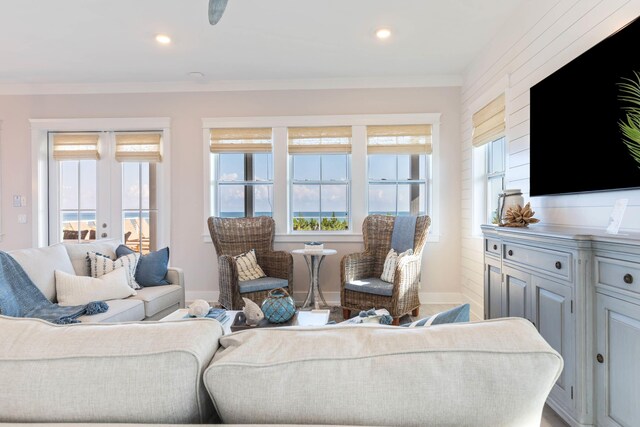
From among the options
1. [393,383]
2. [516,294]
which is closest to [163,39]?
[516,294]

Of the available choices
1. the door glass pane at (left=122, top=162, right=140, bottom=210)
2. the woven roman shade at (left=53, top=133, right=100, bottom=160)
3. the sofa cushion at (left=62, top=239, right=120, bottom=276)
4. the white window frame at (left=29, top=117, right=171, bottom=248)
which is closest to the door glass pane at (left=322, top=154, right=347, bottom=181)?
the white window frame at (left=29, top=117, right=171, bottom=248)

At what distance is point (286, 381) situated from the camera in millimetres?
641

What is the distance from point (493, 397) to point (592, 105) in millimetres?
1991

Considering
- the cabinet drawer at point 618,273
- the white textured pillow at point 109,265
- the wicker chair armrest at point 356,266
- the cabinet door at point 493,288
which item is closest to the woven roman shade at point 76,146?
the white textured pillow at point 109,265

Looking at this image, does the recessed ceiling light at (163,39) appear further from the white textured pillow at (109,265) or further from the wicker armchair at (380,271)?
the wicker armchair at (380,271)

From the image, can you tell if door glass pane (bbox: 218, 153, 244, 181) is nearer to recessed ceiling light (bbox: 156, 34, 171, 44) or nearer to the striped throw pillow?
the striped throw pillow

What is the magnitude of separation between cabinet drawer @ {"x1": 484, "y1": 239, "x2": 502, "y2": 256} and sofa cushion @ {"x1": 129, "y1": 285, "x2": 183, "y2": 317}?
2.61 meters

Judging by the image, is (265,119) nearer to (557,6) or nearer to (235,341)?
(557,6)

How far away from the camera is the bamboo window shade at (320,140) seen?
14.5 feet

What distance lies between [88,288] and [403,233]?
9.65 ft

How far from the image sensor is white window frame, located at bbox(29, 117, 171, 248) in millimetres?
4559

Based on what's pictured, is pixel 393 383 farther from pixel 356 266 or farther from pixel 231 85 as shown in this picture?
pixel 231 85

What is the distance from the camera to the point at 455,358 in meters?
0.65

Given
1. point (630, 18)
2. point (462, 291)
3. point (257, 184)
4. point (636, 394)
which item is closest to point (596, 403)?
point (636, 394)
